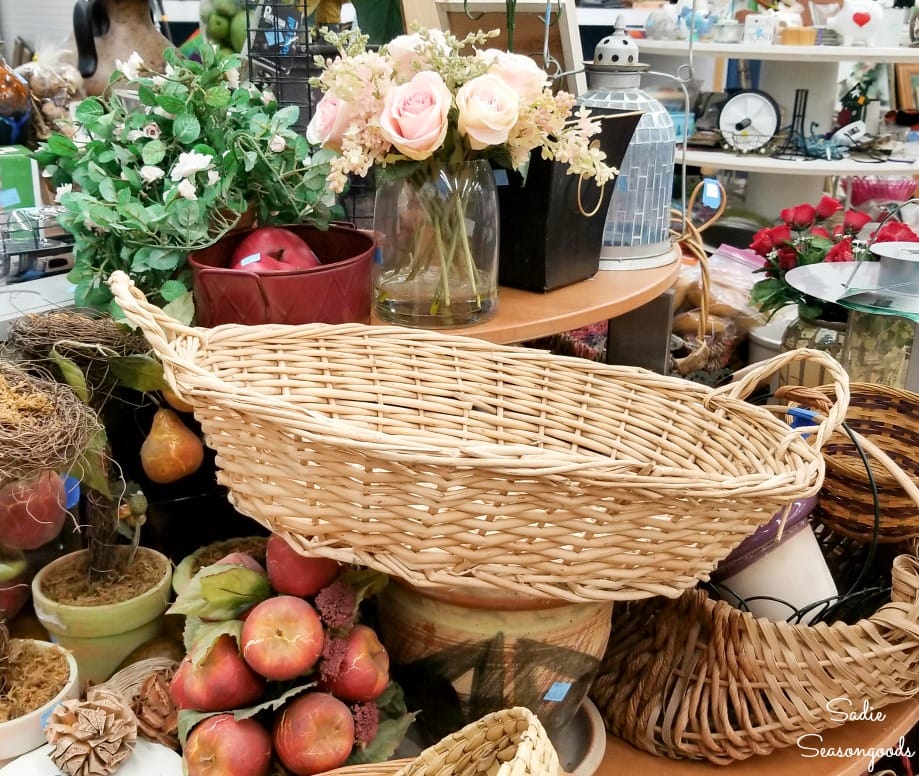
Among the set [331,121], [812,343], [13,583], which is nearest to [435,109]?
[331,121]

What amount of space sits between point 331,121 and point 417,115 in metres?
0.10

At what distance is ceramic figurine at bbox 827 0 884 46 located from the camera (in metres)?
2.16

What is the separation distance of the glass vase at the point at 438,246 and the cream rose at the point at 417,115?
0.28 feet

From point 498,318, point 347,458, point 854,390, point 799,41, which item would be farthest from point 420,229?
point 799,41

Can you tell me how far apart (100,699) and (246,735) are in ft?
0.47

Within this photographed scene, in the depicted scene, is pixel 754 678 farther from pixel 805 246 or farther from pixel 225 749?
pixel 805 246

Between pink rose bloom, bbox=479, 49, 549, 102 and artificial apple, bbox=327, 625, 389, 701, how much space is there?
1.71 feet

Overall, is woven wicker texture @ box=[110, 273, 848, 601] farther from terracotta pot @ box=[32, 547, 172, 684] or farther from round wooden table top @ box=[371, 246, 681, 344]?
terracotta pot @ box=[32, 547, 172, 684]

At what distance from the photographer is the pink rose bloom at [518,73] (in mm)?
851

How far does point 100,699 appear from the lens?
787 millimetres

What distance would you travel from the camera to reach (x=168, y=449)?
3.27ft

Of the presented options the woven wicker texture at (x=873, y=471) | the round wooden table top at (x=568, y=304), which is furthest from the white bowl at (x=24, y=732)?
the woven wicker texture at (x=873, y=471)

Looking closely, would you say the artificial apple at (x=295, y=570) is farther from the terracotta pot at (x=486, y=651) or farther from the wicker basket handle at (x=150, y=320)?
the wicker basket handle at (x=150, y=320)

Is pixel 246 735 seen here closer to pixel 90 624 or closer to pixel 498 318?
pixel 90 624
